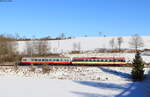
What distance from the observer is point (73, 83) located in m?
29.0

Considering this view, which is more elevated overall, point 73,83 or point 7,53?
point 7,53

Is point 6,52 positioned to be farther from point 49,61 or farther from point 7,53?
point 49,61

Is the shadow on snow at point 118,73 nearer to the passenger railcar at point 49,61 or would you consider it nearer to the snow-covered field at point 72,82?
Answer: the snow-covered field at point 72,82

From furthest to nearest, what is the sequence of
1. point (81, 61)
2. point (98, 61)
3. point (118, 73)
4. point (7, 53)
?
1. point (7, 53)
2. point (81, 61)
3. point (98, 61)
4. point (118, 73)

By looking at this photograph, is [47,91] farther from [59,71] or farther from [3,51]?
[3,51]

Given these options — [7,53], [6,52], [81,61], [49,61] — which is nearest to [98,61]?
[81,61]

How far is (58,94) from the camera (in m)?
21.9

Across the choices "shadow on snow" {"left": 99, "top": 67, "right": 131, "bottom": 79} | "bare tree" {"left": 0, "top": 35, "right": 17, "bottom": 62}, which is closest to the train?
"shadow on snow" {"left": 99, "top": 67, "right": 131, "bottom": 79}

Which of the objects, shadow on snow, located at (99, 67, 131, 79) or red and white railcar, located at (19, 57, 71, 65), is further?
red and white railcar, located at (19, 57, 71, 65)

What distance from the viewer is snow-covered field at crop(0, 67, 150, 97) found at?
22411 mm

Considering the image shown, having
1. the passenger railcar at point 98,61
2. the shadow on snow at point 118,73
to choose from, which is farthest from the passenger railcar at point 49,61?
the shadow on snow at point 118,73

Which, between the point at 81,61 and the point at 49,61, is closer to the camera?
the point at 81,61

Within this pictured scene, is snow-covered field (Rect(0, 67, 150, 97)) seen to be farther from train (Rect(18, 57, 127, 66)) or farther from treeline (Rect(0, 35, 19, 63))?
treeline (Rect(0, 35, 19, 63))

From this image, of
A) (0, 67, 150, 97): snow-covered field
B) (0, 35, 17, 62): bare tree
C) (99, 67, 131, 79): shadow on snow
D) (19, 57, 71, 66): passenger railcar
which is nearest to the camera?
(0, 67, 150, 97): snow-covered field
